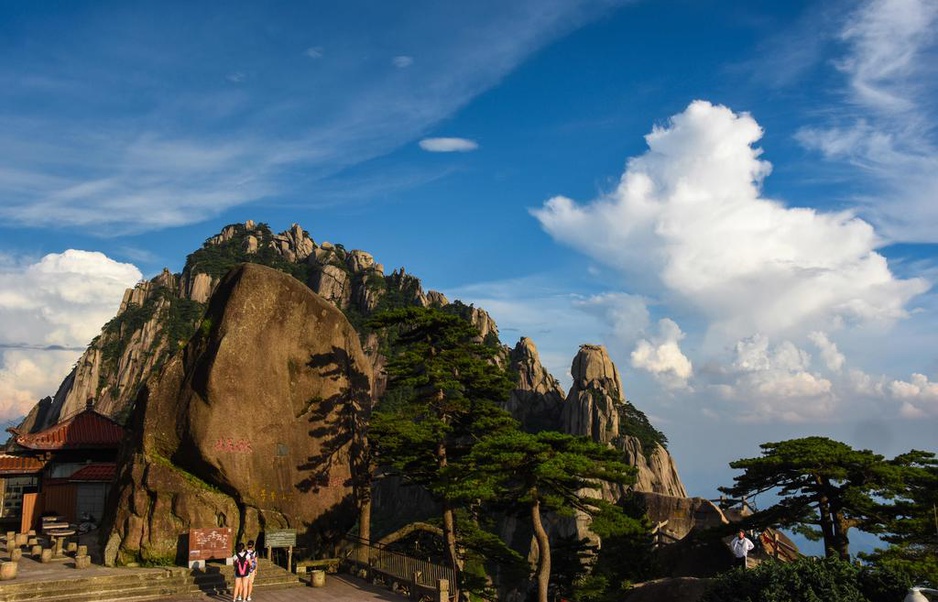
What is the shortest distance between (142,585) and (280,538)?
Answer: 14.7ft

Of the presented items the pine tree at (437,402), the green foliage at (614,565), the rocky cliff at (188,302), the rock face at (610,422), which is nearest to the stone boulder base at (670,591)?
the pine tree at (437,402)

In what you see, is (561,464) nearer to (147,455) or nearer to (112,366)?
(147,455)

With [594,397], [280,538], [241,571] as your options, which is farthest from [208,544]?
[594,397]

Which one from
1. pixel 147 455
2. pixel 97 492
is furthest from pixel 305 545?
pixel 97 492

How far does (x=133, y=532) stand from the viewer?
22641 millimetres

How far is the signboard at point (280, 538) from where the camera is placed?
2281cm

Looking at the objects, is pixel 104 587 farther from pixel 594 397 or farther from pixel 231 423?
pixel 594 397

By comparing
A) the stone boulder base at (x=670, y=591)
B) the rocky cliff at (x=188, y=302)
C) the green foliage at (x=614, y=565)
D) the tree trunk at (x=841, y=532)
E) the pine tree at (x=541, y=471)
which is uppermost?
the rocky cliff at (x=188, y=302)

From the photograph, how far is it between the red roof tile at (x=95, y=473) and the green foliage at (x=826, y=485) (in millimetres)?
26750

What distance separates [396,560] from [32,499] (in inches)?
748

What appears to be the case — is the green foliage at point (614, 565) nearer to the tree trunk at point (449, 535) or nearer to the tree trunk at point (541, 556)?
the tree trunk at point (449, 535)

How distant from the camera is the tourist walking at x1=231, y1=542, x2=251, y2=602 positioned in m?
18.6

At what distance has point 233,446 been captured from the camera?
2505 cm

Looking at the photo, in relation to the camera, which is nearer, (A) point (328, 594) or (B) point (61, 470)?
(A) point (328, 594)
